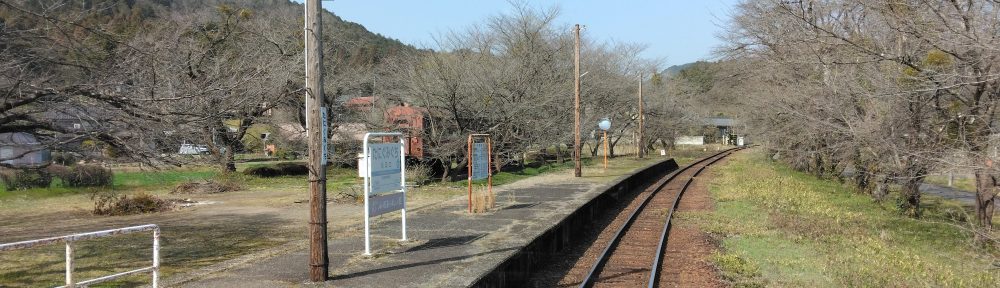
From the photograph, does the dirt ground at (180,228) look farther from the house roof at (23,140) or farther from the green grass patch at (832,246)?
the green grass patch at (832,246)

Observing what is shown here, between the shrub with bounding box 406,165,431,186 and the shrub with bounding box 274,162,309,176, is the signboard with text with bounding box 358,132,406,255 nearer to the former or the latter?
the shrub with bounding box 406,165,431,186

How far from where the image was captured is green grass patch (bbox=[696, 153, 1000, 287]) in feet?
29.5

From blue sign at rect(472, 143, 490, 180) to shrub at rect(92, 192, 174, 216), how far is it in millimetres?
7887

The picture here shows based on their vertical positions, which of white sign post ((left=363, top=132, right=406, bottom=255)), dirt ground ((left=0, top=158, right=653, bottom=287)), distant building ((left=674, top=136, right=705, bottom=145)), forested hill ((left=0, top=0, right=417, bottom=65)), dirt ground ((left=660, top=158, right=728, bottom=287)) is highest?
forested hill ((left=0, top=0, right=417, bottom=65))

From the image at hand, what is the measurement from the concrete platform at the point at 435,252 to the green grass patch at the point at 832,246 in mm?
2680

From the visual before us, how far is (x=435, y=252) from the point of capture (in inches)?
364

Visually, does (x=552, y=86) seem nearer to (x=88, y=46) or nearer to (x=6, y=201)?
(x=6, y=201)

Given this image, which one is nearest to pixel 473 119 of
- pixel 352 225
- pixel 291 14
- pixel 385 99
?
pixel 385 99

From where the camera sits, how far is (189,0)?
3484 centimetres

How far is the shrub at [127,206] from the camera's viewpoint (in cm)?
1547

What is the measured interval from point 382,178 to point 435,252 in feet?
4.03

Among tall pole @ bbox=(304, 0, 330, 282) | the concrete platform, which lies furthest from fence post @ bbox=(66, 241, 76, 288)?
tall pole @ bbox=(304, 0, 330, 282)

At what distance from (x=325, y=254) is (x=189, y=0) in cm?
3179

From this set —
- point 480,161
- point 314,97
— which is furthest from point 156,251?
point 480,161
